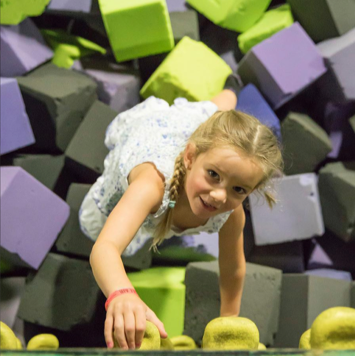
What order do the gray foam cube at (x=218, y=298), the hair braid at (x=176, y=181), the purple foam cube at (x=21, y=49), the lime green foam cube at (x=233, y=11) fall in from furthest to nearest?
the lime green foam cube at (x=233, y=11)
the purple foam cube at (x=21, y=49)
the gray foam cube at (x=218, y=298)
the hair braid at (x=176, y=181)

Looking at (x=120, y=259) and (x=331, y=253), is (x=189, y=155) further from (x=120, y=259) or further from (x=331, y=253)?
(x=331, y=253)

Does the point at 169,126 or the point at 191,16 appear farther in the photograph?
the point at 191,16

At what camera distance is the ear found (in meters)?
0.97

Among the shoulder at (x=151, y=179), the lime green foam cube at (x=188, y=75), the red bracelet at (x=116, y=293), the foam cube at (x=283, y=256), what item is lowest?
the foam cube at (x=283, y=256)

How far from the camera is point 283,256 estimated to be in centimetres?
155

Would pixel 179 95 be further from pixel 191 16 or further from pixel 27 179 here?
pixel 27 179

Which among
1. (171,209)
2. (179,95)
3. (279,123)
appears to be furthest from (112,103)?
(171,209)

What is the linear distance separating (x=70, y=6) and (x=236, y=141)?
3.19 ft

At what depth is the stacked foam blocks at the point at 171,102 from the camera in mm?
1375

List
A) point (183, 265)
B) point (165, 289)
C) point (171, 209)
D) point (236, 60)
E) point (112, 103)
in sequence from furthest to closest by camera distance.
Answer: point (236, 60) < point (112, 103) < point (183, 265) < point (165, 289) < point (171, 209)

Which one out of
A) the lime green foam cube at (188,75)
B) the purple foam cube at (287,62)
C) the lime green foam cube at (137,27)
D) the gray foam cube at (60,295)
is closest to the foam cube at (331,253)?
the purple foam cube at (287,62)

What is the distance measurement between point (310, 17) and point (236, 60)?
28cm

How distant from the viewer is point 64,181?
5.05ft

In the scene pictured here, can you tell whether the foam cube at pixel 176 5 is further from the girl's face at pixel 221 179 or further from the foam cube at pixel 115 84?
the girl's face at pixel 221 179
